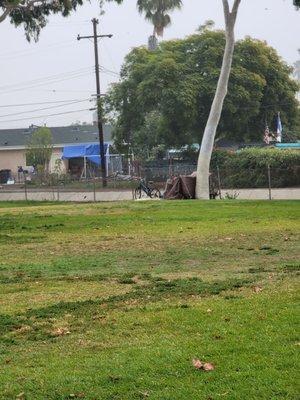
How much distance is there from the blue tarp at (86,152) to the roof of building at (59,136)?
6571mm

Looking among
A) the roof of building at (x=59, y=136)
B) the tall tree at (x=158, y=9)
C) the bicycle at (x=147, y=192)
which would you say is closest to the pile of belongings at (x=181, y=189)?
the bicycle at (x=147, y=192)

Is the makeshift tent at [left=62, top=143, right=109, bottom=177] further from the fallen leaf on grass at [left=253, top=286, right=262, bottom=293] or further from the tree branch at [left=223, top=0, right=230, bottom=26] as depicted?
the fallen leaf on grass at [left=253, top=286, right=262, bottom=293]

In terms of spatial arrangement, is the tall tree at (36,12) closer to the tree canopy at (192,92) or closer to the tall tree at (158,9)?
the tall tree at (158,9)

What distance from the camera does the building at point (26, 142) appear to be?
69.0 m

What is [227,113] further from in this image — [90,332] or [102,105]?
[90,332]

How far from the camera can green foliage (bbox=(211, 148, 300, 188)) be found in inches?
1670

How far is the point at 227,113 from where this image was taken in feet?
154

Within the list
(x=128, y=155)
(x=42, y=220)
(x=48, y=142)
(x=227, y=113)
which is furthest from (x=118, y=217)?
(x=48, y=142)

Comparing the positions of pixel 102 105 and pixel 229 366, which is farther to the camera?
pixel 102 105

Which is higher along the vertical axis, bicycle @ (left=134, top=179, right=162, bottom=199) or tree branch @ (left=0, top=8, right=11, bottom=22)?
tree branch @ (left=0, top=8, right=11, bottom=22)

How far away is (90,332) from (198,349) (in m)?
1.26

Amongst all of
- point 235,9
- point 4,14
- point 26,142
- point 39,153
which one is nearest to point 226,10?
point 235,9

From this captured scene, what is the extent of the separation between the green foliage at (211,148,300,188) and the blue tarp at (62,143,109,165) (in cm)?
1660

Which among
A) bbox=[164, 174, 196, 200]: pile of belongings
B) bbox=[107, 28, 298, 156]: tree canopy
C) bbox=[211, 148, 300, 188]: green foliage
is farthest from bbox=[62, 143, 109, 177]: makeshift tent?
bbox=[164, 174, 196, 200]: pile of belongings
